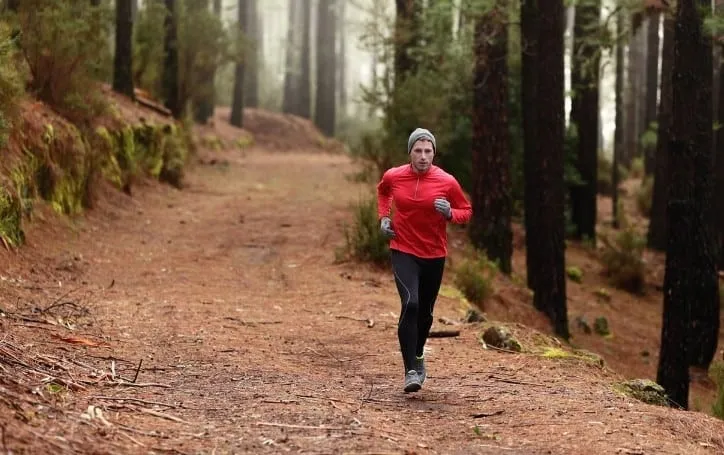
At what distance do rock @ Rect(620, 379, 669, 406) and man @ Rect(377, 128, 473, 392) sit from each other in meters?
1.86

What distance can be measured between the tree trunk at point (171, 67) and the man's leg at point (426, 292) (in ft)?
52.2

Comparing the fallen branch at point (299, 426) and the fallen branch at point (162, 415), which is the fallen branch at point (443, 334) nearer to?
the fallen branch at point (299, 426)

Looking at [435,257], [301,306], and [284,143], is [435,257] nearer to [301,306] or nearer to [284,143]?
[301,306]

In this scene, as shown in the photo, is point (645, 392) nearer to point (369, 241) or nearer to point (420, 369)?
point (420, 369)

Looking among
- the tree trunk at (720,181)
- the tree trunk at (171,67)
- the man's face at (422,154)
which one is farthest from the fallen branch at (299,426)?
the tree trunk at (171,67)

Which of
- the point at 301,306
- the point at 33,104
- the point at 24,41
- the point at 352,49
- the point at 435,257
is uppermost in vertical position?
the point at 352,49

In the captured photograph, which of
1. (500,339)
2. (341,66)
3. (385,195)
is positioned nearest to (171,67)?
(500,339)

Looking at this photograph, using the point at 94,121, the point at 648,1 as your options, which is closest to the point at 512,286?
the point at 648,1

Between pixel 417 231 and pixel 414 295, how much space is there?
0.46 metres

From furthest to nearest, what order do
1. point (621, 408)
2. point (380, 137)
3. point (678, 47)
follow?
1. point (380, 137)
2. point (678, 47)
3. point (621, 408)

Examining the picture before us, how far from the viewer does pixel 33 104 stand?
13.3 meters

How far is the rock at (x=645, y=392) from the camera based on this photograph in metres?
7.65

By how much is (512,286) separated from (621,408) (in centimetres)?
790

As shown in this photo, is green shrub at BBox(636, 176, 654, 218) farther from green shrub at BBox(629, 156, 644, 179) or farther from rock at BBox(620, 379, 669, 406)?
rock at BBox(620, 379, 669, 406)
